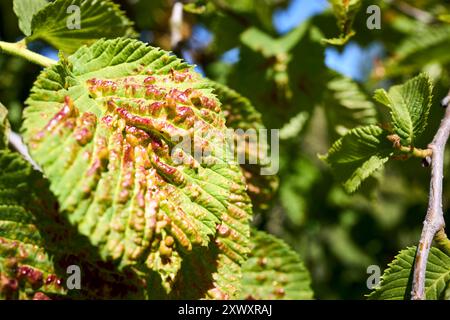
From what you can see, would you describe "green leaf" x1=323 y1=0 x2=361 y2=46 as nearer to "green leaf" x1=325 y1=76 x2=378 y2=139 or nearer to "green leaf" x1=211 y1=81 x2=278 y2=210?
"green leaf" x1=211 y1=81 x2=278 y2=210

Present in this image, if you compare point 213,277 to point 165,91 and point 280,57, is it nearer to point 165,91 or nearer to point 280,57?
point 165,91

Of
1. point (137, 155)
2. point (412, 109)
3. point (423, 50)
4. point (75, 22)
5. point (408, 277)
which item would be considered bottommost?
point (408, 277)

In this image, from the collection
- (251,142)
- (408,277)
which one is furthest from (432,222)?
(251,142)

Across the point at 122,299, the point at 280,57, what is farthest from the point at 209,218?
the point at 280,57

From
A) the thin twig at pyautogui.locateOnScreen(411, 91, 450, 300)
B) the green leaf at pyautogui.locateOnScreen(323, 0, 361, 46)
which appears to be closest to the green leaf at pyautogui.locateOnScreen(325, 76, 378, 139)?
the green leaf at pyautogui.locateOnScreen(323, 0, 361, 46)

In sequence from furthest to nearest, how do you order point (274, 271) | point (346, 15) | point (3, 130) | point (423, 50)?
point (423, 50), point (274, 271), point (346, 15), point (3, 130)

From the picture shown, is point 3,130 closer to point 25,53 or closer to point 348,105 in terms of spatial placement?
point 25,53

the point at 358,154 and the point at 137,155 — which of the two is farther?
the point at 358,154
